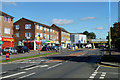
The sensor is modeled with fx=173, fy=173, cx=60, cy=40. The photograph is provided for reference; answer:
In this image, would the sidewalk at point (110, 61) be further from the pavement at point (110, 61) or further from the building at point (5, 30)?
the building at point (5, 30)

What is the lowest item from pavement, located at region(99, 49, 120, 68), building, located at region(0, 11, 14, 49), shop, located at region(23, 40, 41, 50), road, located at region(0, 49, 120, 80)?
road, located at region(0, 49, 120, 80)

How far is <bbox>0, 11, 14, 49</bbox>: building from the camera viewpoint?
43.5m

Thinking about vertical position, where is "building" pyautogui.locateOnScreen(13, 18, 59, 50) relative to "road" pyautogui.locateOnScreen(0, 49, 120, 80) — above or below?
above

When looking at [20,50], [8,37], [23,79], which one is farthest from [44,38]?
[23,79]

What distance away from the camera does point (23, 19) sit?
60.5m

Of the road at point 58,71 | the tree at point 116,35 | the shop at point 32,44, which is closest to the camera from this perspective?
the road at point 58,71

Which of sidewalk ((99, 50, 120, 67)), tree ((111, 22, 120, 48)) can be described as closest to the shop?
tree ((111, 22, 120, 48))

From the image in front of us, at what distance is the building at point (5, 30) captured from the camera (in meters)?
43.5

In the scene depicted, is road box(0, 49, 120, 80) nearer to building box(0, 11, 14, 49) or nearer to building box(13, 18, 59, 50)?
building box(0, 11, 14, 49)

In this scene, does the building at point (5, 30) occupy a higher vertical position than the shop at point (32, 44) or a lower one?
higher

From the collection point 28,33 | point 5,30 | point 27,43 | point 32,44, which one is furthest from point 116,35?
point 5,30

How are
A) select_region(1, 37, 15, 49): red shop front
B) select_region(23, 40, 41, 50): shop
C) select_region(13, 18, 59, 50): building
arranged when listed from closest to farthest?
1. select_region(1, 37, 15, 49): red shop front
2. select_region(23, 40, 41, 50): shop
3. select_region(13, 18, 59, 50): building

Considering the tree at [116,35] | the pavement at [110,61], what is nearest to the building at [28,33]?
the tree at [116,35]

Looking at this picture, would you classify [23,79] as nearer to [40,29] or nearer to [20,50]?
[20,50]
